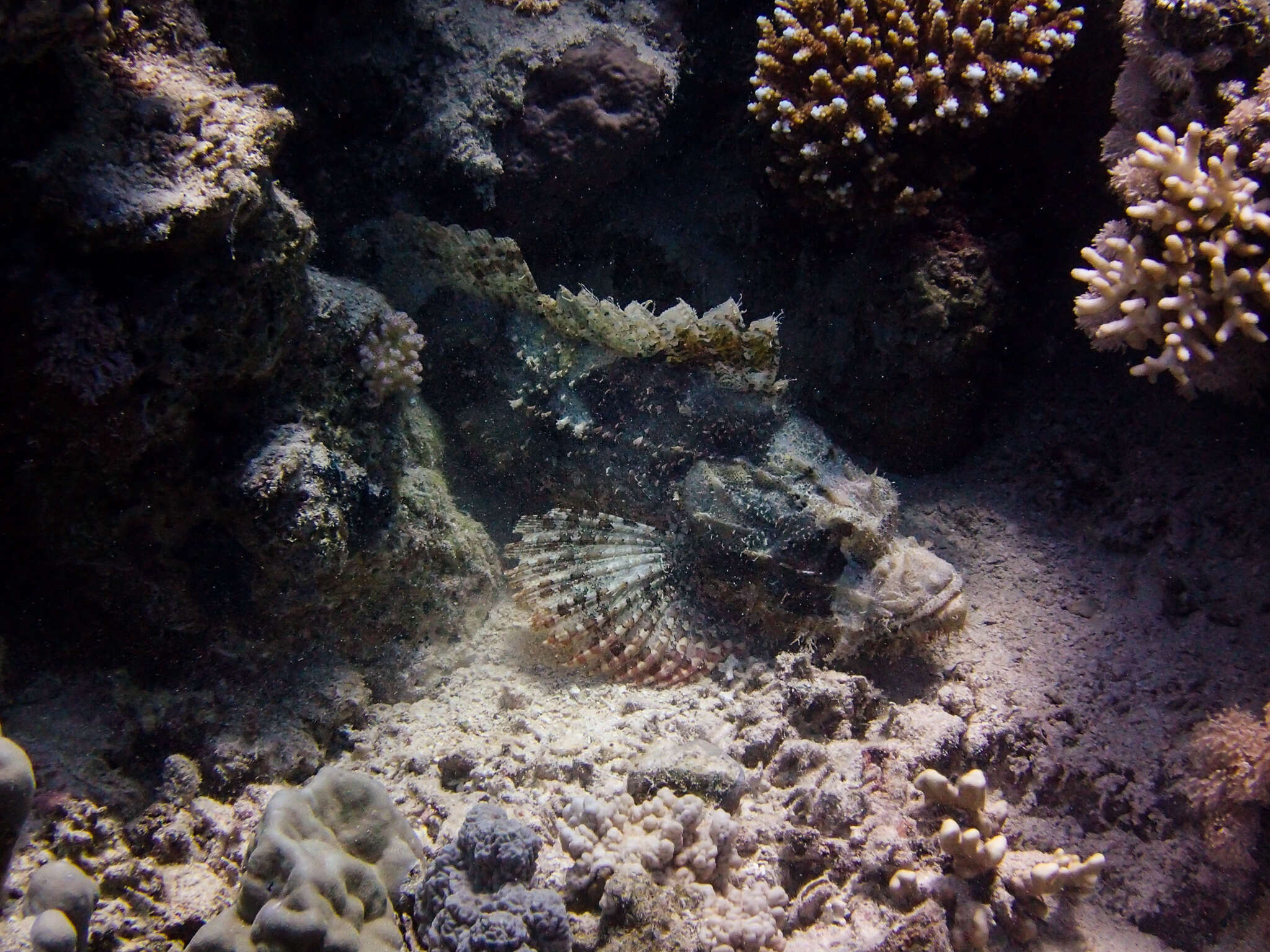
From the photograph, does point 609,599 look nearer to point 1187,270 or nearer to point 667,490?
point 667,490

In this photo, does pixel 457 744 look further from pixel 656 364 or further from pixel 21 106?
pixel 21 106

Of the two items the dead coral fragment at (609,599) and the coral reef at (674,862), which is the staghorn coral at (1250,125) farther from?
the coral reef at (674,862)

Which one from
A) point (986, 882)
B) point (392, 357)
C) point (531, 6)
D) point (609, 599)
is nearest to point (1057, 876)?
point (986, 882)

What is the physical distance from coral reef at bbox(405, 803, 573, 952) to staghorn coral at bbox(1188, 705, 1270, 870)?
2.68 m

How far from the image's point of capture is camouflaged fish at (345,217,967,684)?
12.8 ft

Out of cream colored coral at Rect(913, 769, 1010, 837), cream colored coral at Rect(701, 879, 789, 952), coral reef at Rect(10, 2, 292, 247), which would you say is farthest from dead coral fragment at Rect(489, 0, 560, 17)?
cream colored coral at Rect(701, 879, 789, 952)

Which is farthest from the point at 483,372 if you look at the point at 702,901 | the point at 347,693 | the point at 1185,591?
the point at 1185,591

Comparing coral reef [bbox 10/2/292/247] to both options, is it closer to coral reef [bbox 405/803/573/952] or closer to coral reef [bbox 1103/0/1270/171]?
coral reef [bbox 405/803/573/952]

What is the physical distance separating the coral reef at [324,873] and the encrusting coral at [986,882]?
185 cm

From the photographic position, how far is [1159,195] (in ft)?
11.0

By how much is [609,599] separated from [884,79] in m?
3.42

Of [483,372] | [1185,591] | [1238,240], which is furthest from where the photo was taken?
[483,372]

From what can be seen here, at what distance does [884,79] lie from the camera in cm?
413

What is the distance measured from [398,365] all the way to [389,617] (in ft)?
4.35
